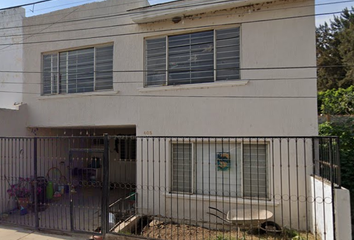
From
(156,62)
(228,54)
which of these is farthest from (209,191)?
(156,62)

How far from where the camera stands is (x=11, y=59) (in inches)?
316

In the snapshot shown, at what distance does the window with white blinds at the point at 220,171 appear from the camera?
18.6 ft

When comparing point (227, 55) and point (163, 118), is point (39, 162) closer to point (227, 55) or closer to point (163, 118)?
point (163, 118)

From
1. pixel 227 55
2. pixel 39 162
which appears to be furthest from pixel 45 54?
pixel 227 55

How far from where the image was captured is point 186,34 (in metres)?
6.43

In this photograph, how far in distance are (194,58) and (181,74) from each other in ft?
1.76

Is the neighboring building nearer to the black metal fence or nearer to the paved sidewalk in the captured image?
the black metal fence

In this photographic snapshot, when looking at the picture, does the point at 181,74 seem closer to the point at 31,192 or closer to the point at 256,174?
the point at 256,174

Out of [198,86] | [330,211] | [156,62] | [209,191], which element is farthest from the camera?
[156,62]

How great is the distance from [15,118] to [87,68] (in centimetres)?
267

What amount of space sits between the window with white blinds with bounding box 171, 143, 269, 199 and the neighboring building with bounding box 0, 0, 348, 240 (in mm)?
34

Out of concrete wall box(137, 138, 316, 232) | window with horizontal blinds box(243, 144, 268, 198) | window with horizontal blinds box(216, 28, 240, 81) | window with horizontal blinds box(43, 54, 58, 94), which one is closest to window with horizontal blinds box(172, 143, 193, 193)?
concrete wall box(137, 138, 316, 232)

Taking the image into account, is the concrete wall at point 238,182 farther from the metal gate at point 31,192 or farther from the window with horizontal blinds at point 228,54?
the window with horizontal blinds at point 228,54

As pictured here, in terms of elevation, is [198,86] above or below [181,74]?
below
